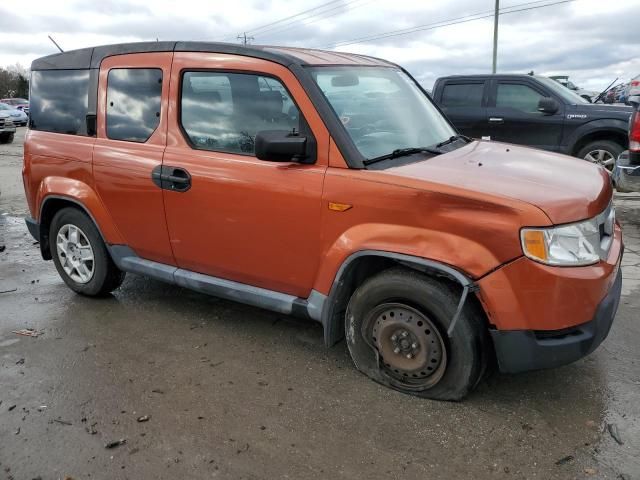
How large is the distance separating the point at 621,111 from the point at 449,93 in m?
2.70

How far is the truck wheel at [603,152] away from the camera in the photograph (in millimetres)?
8828

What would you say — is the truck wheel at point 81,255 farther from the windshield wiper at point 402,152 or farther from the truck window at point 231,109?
the windshield wiper at point 402,152

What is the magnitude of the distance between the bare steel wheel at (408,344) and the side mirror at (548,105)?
23.2 ft

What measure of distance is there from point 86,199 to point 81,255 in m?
0.59

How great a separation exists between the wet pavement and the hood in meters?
1.06

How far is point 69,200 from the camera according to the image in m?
4.40

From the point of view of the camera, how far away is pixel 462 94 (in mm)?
9805

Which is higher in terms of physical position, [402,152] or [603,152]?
[402,152]

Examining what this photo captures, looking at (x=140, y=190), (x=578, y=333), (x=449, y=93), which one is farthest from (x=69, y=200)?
(x=449, y=93)

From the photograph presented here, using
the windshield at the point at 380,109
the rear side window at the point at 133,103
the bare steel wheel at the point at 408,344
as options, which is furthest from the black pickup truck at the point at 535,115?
the bare steel wheel at the point at 408,344

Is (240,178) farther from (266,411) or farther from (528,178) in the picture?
(528,178)

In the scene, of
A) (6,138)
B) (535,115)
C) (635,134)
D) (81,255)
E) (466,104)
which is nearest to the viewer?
(81,255)

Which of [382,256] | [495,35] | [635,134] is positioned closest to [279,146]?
[382,256]

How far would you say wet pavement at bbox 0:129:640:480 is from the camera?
2.64 meters
